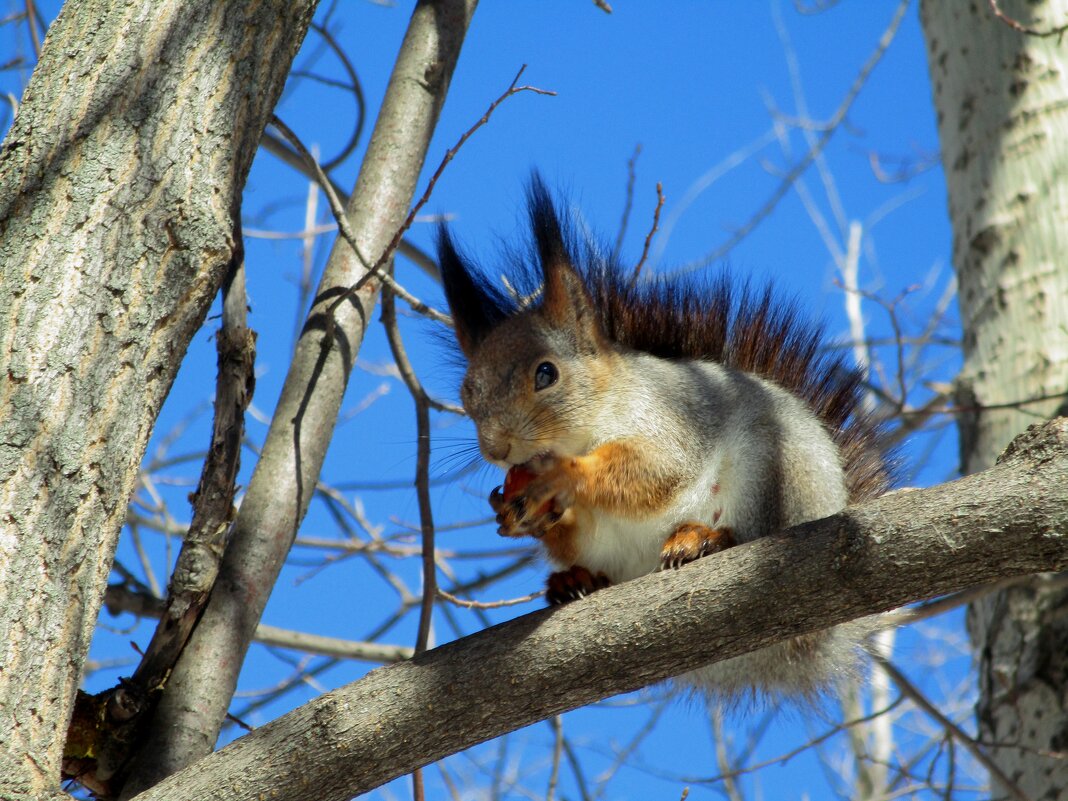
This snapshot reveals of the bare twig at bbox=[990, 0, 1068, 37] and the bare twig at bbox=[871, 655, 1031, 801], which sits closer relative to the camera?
the bare twig at bbox=[871, 655, 1031, 801]

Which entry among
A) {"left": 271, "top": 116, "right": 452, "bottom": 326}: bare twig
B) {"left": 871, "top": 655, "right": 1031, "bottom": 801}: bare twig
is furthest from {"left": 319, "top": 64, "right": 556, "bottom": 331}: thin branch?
{"left": 871, "top": 655, "right": 1031, "bottom": 801}: bare twig

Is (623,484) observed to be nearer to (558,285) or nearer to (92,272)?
(558,285)

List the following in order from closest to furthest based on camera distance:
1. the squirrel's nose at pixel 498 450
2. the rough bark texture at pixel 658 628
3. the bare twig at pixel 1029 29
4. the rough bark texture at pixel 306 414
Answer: the rough bark texture at pixel 658 628 < the rough bark texture at pixel 306 414 < the squirrel's nose at pixel 498 450 < the bare twig at pixel 1029 29

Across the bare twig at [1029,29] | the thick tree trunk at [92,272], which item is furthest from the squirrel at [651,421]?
the bare twig at [1029,29]

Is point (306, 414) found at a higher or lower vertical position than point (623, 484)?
higher

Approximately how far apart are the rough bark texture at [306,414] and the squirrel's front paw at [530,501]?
40 cm

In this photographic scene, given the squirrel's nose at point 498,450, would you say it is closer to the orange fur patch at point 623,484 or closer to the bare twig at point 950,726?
the orange fur patch at point 623,484

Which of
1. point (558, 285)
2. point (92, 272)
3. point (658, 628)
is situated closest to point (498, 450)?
point (558, 285)

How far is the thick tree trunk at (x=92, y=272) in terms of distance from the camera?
1528 millimetres

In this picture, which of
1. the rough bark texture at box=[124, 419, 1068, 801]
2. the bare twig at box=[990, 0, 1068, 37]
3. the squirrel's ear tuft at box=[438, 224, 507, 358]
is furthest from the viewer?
the bare twig at box=[990, 0, 1068, 37]

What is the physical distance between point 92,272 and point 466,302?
113 centimetres

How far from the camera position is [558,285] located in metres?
2.48

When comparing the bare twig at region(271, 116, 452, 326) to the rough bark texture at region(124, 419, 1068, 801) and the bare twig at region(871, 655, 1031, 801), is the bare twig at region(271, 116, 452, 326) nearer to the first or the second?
the rough bark texture at region(124, 419, 1068, 801)

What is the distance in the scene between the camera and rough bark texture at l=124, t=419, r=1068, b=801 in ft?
4.73
